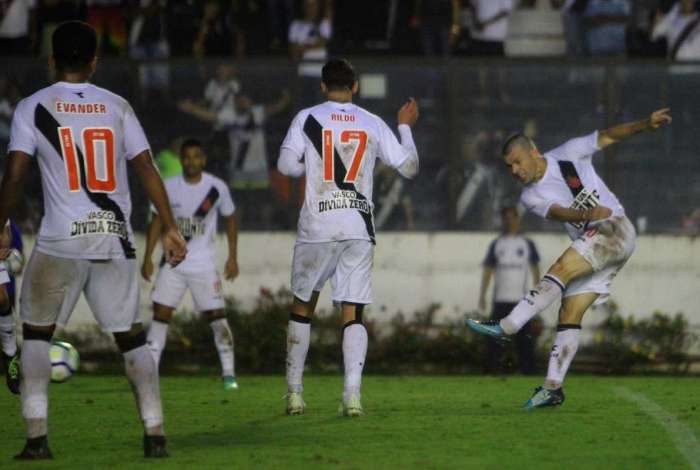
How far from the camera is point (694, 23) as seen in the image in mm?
21047

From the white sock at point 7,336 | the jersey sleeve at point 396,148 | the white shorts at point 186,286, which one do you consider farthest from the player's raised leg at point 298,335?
the white shorts at point 186,286

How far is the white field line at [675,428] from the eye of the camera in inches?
381

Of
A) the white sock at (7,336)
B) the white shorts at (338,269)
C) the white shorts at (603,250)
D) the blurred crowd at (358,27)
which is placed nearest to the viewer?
the white shorts at (338,269)

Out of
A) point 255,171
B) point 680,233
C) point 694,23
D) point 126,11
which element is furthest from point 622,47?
point 126,11

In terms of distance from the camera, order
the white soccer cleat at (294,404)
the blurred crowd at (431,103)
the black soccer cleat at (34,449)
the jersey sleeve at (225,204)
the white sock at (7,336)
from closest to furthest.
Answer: the black soccer cleat at (34,449), the white soccer cleat at (294,404), the white sock at (7,336), the jersey sleeve at (225,204), the blurred crowd at (431,103)

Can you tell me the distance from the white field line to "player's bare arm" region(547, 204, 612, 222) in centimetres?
156

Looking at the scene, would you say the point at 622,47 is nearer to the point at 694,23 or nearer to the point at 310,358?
the point at 694,23

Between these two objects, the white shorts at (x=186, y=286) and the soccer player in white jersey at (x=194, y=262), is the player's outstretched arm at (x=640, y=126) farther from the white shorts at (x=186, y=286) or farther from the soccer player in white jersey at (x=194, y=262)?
the white shorts at (x=186, y=286)

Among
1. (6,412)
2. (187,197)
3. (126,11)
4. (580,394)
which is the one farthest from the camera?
(126,11)

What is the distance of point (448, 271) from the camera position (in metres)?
20.8

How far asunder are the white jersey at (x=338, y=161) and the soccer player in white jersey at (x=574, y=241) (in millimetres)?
1347

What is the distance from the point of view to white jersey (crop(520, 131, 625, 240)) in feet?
41.7

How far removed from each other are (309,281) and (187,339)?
8.41 meters

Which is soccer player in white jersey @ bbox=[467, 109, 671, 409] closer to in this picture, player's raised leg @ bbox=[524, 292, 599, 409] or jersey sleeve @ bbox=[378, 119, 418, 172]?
player's raised leg @ bbox=[524, 292, 599, 409]
